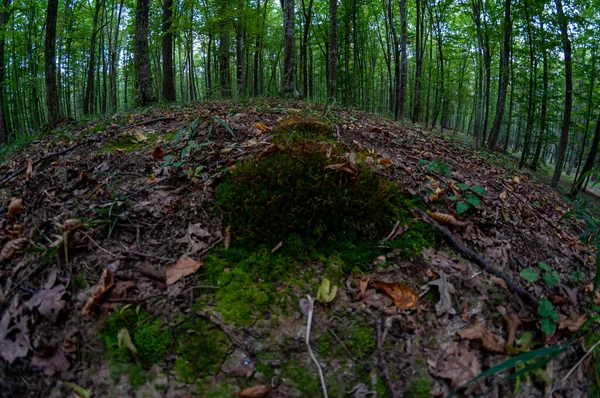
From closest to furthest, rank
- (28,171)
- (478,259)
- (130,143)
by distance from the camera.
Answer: (478,259) → (28,171) → (130,143)

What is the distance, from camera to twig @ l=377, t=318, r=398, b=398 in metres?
1.43

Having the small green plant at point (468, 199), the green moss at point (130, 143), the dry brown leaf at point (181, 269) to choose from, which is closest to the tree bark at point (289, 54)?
the green moss at point (130, 143)

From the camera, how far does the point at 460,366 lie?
150cm

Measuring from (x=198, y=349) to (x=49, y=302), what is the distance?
0.87 meters

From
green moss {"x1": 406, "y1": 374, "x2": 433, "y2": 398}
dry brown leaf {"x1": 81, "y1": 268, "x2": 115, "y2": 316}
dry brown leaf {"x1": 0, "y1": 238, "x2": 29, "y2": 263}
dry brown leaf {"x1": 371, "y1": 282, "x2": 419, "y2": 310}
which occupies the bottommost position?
green moss {"x1": 406, "y1": 374, "x2": 433, "y2": 398}

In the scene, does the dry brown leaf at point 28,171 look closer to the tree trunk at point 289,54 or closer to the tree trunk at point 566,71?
the tree trunk at point 289,54

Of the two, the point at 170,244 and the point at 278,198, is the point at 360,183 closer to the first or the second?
the point at 278,198

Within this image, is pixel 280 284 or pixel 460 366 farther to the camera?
pixel 280 284

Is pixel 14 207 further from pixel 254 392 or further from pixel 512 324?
pixel 512 324

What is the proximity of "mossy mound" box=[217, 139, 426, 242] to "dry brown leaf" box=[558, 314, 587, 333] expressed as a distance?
3.36ft

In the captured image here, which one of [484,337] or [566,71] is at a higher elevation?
[566,71]

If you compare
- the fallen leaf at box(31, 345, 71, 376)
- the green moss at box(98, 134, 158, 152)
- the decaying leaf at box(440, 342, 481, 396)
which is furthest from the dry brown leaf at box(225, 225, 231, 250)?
the green moss at box(98, 134, 158, 152)

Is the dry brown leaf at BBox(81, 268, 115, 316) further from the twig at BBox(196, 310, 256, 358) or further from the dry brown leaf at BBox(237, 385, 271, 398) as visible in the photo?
the dry brown leaf at BBox(237, 385, 271, 398)

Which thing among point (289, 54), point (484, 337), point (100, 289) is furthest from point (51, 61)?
point (484, 337)
